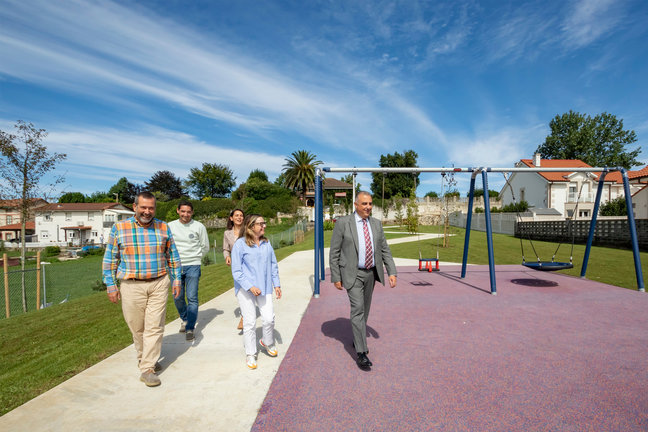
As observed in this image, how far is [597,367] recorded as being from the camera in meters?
3.69

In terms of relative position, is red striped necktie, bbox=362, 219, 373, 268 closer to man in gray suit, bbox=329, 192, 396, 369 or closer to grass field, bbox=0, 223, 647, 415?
man in gray suit, bbox=329, 192, 396, 369

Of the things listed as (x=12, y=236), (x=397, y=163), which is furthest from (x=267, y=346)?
(x=12, y=236)

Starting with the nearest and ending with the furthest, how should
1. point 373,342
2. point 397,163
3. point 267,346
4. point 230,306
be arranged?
point 267,346, point 373,342, point 230,306, point 397,163

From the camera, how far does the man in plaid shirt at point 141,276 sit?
11.3 ft

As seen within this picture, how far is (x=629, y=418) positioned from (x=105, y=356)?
17.1 feet

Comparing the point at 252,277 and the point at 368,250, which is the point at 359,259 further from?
the point at 252,277

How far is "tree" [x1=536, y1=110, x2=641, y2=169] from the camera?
56062mm

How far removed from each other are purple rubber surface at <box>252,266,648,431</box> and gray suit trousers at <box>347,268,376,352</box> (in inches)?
11.8

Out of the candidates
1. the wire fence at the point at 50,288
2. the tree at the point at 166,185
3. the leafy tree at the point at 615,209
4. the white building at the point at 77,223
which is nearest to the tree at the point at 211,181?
the tree at the point at 166,185

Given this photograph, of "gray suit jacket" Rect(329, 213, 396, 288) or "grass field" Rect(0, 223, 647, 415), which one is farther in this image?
"gray suit jacket" Rect(329, 213, 396, 288)

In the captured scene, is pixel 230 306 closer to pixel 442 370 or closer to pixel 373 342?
pixel 373 342

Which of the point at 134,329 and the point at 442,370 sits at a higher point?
the point at 134,329

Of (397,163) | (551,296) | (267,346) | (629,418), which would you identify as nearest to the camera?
(629,418)

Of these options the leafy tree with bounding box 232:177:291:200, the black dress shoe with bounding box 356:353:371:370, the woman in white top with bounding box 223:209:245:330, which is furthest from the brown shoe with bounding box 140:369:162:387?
the leafy tree with bounding box 232:177:291:200
